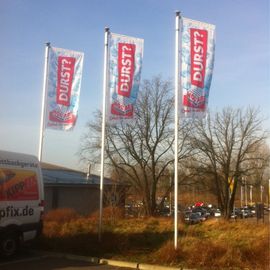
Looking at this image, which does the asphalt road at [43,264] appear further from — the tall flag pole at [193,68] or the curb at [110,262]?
the tall flag pole at [193,68]

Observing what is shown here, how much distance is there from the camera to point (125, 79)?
14.0 meters

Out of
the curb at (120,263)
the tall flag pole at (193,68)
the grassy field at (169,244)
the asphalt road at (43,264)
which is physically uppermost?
the tall flag pole at (193,68)

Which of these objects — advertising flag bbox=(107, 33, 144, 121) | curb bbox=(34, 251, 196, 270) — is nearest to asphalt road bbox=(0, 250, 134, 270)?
curb bbox=(34, 251, 196, 270)

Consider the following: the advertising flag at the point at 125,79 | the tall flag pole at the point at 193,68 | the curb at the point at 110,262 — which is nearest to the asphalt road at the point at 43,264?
the curb at the point at 110,262

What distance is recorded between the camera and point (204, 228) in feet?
59.1

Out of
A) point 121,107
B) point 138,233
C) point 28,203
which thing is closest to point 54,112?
Answer: point 121,107

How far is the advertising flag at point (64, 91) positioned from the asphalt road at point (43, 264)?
16.2 feet

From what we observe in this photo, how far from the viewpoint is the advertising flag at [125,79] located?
13836mm

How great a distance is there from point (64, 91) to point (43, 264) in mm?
6558

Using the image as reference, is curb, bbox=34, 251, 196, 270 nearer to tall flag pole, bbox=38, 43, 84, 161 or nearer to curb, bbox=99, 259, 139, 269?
curb, bbox=99, 259, 139, 269

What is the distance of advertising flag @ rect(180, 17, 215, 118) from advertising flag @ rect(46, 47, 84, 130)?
16.0ft

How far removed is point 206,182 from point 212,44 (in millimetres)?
29973

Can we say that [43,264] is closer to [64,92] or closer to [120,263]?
[120,263]

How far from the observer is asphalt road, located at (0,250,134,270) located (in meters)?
11.1
